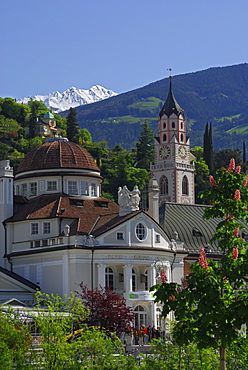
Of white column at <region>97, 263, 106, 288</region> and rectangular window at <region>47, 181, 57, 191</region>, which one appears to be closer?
white column at <region>97, 263, 106, 288</region>

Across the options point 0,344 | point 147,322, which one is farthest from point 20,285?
point 0,344

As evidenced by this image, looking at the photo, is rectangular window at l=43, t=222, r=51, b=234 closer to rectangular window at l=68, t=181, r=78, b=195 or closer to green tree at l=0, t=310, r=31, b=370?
rectangular window at l=68, t=181, r=78, b=195

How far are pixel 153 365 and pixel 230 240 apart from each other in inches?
353

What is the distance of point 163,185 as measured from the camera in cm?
18162

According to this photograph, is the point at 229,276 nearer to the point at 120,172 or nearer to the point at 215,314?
the point at 215,314

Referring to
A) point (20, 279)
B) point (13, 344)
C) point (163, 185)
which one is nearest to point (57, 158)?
point (20, 279)

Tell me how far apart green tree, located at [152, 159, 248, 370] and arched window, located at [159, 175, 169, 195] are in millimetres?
141539

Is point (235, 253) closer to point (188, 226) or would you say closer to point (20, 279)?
point (20, 279)

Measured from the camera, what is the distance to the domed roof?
90938 millimetres

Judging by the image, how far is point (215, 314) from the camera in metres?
→ 36.8

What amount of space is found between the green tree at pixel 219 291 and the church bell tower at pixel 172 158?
140m

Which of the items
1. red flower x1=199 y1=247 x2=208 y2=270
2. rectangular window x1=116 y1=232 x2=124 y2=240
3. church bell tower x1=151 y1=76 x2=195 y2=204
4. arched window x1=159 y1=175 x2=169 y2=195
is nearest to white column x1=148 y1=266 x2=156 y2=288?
rectangular window x1=116 y1=232 x2=124 y2=240

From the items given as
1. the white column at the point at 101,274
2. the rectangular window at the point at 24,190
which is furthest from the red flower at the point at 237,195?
the rectangular window at the point at 24,190

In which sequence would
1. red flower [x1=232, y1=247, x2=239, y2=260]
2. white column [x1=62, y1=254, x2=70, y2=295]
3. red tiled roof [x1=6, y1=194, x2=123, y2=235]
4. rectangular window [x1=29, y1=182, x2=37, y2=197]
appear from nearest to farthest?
red flower [x1=232, y1=247, x2=239, y2=260]
white column [x1=62, y1=254, x2=70, y2=295]
red tiled roof [x1=6, y1=194, x2=123, y2=235]
rectangular window [x1=29, y1=182, x2=37, y2=197]
